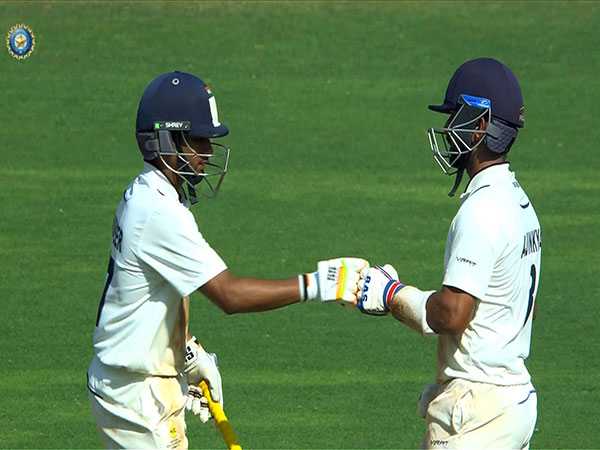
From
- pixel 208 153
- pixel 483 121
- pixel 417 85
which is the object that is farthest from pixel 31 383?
pixel 417 85

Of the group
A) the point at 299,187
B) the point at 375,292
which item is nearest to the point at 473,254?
the point at 375,292

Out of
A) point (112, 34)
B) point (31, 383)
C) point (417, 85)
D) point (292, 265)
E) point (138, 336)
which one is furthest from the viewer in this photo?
point (112, 34)

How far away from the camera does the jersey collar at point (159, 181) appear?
21.2 ft

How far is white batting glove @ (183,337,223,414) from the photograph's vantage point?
23.1 feet

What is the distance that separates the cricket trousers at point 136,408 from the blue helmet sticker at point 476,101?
5.92ft

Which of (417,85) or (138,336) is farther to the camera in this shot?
(417,85)

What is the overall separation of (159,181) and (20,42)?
51.0ft

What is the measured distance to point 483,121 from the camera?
6543 mm

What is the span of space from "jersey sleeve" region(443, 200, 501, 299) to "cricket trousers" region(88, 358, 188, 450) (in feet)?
4.39

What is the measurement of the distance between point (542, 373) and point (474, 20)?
12.1 meters

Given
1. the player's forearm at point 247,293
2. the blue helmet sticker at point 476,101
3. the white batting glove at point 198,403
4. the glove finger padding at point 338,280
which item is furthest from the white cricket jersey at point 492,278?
the white batting glove at point 198,403

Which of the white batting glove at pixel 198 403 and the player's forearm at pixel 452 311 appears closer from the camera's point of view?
the player's forearm at pixel 452 311

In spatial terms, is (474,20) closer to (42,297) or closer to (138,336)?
(42,297)

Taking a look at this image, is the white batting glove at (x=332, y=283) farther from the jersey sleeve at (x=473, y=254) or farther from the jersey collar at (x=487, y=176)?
the jersey collar at (x=487, y=176)
